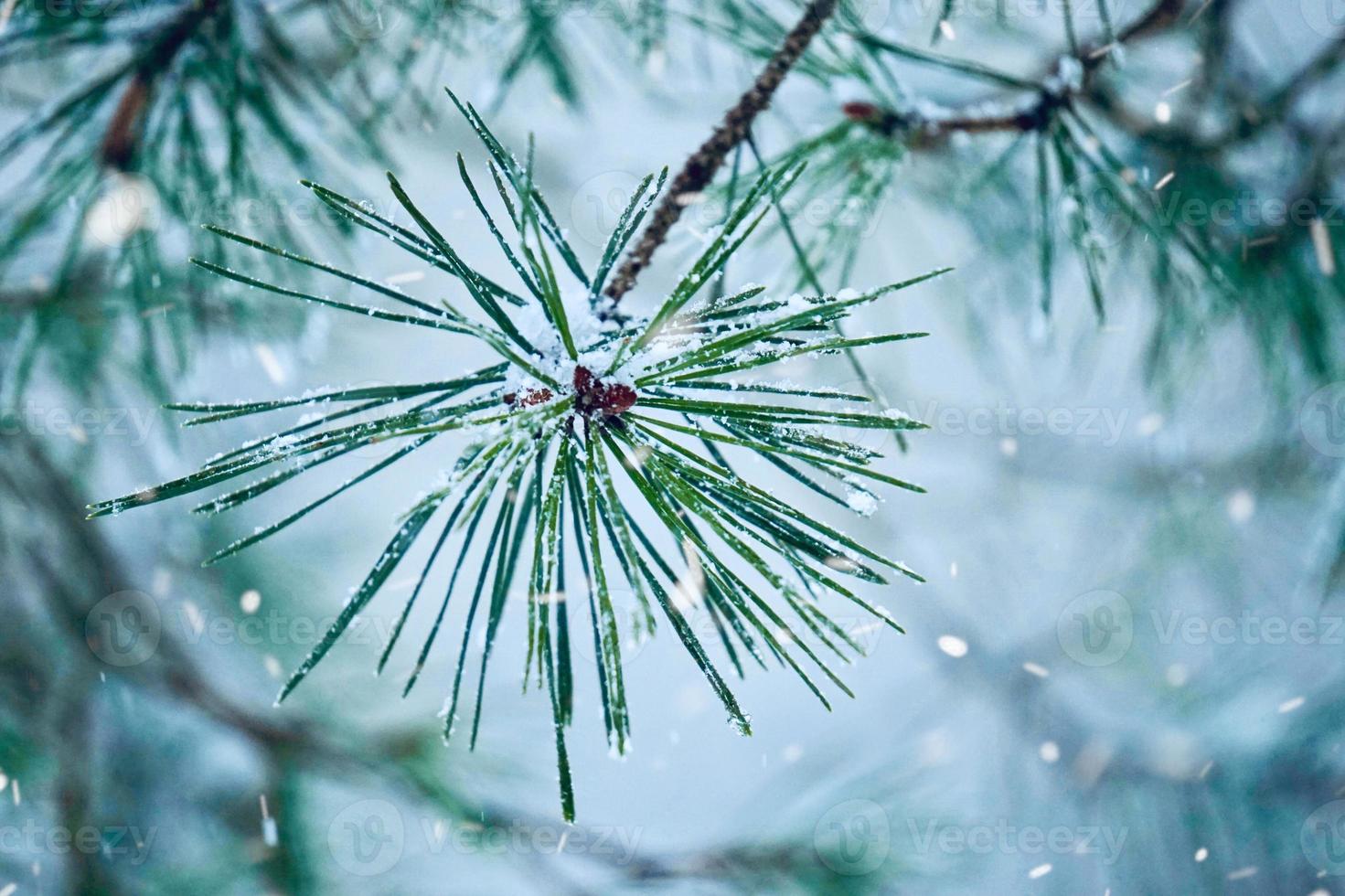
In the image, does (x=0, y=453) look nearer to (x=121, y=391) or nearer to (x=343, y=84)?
(x=121, y=391)

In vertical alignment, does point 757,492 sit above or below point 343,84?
below

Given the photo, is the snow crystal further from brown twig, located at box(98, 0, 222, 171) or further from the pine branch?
brown twig, located at box(98, 0, 222, 171)

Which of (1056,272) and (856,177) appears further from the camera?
(1056,272)

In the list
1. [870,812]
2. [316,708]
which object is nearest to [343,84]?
[316,708]

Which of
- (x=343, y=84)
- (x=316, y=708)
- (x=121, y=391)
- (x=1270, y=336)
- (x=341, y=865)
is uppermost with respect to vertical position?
(x=343, y=84)

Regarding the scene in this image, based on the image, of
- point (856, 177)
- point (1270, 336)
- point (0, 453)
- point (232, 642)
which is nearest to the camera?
point (856, 177)

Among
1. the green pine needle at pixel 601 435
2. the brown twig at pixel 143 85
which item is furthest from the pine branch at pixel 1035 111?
the brown twig at pixel 143 85

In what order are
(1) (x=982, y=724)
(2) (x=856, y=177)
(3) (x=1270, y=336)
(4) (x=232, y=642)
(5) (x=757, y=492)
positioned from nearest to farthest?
(5) (x=757, y=492) < (2) (x=856, y=177) < (3) (x=1270, y=336) < (4) (x=232, y=642) < (1) (x=982, y=724)
